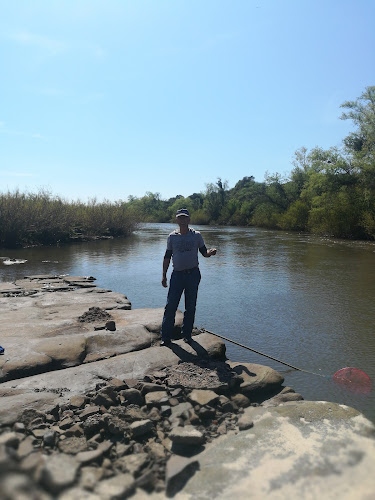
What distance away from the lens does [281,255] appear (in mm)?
18203

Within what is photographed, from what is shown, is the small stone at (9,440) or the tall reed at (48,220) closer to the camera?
the small stone at (9,440)

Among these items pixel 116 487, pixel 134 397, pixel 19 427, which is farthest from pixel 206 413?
pixel 19 427

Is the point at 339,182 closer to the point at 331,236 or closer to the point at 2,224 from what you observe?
the point at 331,236

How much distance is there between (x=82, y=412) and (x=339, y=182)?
30166 mm

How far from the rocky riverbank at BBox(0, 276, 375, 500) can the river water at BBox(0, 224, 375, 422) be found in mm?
858

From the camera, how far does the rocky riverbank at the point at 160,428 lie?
2379 mm

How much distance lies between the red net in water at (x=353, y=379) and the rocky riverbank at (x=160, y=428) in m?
0.77

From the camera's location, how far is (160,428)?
10.5 feet

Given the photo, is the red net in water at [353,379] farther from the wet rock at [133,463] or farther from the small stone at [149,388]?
the wet rock at [133,463]

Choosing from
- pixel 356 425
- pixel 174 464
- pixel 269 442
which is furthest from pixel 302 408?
pixel 174 464

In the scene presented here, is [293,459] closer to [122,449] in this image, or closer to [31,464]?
[122,449]

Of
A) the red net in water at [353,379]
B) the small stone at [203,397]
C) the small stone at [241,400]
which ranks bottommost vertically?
the red net in water at [353,379]

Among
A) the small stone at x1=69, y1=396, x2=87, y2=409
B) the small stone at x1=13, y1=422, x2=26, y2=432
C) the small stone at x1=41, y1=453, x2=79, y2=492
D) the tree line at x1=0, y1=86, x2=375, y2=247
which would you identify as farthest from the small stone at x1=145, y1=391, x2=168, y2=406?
the tree line at x1=0, y1=86, x2=375, y2=247

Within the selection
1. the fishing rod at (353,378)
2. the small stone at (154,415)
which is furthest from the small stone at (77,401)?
the fishing rod at (353,378)
